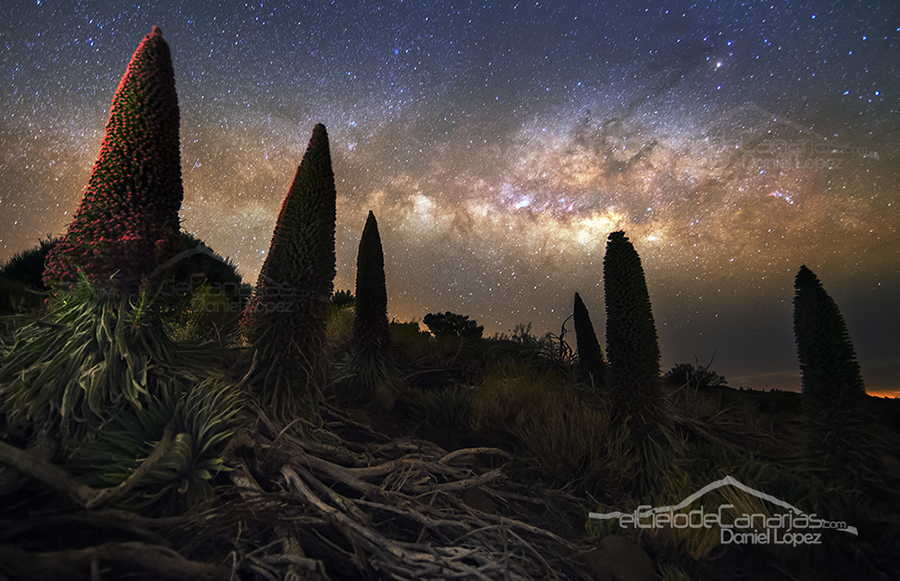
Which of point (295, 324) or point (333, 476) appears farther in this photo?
point (295, 324)

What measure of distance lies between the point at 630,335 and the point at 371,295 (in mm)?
4302

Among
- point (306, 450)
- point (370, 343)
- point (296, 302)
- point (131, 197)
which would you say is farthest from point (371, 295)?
point (131, 197)

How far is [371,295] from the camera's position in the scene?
7527 millimetres

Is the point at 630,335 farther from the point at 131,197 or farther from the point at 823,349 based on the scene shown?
the point at 131,197

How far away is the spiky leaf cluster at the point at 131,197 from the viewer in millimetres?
3566

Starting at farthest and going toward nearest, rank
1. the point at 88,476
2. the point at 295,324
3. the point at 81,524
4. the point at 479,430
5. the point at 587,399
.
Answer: the point at 587,399, the point at 479,430, the point at 295,324, the point at 88,476, the point at 81,524

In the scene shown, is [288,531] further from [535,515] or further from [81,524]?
[535,515]

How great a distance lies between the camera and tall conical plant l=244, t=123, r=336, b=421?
4.36 metres

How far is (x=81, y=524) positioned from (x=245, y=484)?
923mm

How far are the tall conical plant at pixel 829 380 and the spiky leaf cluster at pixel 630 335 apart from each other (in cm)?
154

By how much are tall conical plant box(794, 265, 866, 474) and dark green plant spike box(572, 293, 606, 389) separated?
3.27 metres

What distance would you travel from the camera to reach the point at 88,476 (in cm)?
296

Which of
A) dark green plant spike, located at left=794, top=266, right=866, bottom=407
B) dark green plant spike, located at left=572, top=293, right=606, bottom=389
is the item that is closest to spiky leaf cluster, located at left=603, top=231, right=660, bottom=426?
dark green plant spike, located at left=794, top=266, right=866, bottom=407

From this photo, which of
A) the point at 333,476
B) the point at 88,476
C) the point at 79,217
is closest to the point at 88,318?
the point at 79,217
